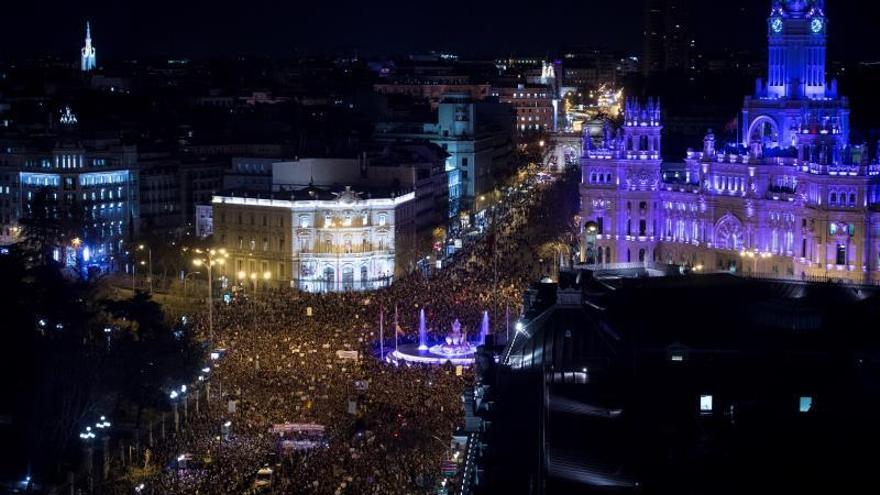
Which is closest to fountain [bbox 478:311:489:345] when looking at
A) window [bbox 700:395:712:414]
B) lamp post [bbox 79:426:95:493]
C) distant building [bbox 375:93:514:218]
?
lamp post [bbox 79:426:95:493]

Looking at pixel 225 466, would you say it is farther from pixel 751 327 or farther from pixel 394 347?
pixel 394 347

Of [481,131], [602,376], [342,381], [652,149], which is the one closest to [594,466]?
[602,376]

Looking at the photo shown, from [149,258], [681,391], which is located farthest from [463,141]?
[681,391]

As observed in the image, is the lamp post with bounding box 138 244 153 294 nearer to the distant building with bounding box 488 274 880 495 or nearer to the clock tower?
the clock tower

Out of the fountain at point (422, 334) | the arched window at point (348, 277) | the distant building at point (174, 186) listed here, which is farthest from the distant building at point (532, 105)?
the fountain at point (422, 334)

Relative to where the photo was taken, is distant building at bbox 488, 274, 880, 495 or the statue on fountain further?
the statue on fountain

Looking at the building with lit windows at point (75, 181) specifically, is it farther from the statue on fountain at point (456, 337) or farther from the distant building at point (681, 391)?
the distant building at point (681, 391)
